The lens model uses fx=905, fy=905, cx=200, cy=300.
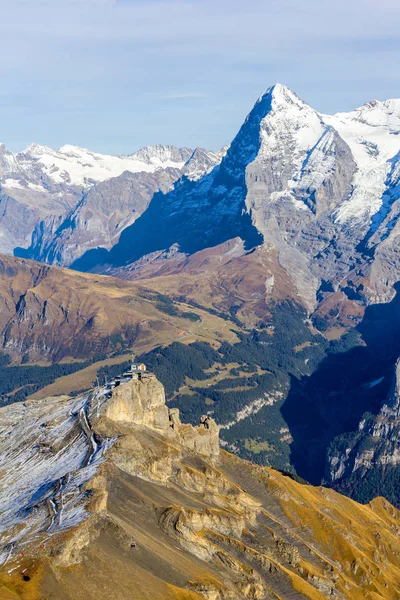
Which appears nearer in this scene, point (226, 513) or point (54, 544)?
point (54, 544)

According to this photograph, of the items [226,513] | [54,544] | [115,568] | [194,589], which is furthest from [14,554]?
[226,513]

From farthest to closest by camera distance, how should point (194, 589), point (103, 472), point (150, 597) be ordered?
point (103, 472) < point (194, 589) < point (150, 597)

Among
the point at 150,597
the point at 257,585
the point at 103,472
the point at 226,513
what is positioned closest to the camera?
the point at 150,597

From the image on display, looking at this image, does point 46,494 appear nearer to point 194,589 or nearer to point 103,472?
point 103,472

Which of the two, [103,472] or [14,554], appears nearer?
[14,554]

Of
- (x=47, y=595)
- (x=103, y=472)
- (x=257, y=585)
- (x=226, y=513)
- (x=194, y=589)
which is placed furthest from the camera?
(x=226, y=513)

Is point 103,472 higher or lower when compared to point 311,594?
higher

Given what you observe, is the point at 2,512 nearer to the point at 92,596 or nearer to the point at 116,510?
the point at 116,510

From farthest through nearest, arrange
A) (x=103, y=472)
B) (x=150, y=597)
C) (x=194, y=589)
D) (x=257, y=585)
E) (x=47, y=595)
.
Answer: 1. (x=103, y=472)
2. (x=257, y=585)
3. (x=194, y=589)
4. (x=150, y=597)
5. (x=47, y=595)

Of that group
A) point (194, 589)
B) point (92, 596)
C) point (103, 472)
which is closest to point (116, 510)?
point (103, 472)
